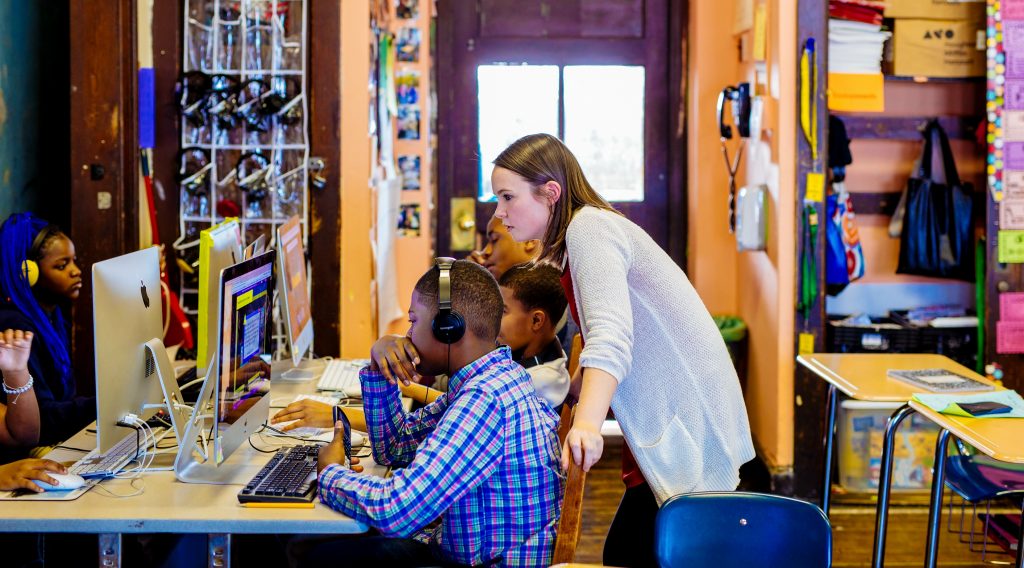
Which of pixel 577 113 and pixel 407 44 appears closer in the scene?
pixel 407 44

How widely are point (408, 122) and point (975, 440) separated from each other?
10.5ft

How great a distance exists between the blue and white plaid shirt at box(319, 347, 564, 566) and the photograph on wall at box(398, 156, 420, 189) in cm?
310

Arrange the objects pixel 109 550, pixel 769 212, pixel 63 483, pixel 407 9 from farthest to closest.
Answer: pixel 407 9
pixel 769 212
pixel 63 483
pixel 109 550

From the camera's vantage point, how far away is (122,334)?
7.59 feet

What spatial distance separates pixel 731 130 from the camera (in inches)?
193

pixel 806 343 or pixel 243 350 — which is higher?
pixel 243 350

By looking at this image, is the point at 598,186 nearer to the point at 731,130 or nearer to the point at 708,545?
the point at 731,130

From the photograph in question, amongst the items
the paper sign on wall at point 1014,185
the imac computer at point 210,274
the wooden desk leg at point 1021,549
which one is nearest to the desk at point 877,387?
the wooden desk leg at point 1021,549

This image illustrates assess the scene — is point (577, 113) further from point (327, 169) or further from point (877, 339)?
point (877, 339)

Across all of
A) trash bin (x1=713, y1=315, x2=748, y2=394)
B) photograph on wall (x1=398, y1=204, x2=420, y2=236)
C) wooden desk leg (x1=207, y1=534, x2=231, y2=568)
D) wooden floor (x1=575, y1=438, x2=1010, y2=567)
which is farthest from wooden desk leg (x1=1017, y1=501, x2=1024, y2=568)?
photograph on wall (x1=398, y1=204, x2=420, y2=236)

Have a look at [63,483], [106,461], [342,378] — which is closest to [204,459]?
[106,461]

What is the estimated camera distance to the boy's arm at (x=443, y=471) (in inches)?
75.4

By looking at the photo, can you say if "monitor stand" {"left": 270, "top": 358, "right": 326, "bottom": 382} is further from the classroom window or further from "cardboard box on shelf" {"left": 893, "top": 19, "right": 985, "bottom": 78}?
"cardboard box on shelf" {"left": 893, "top": 19, "right": 985, "bottom": 78}

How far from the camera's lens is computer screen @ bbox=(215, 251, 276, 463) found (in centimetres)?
211
